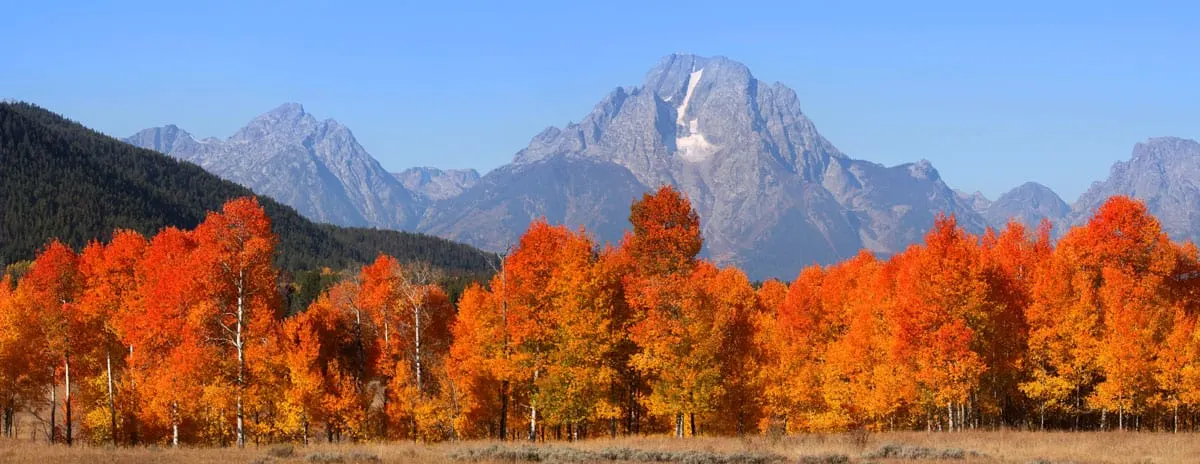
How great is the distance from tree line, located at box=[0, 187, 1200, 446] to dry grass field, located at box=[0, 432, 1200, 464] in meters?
6.08

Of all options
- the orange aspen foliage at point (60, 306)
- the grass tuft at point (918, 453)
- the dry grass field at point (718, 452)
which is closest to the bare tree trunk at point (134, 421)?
the orange aspen foliage at point (60, 306)

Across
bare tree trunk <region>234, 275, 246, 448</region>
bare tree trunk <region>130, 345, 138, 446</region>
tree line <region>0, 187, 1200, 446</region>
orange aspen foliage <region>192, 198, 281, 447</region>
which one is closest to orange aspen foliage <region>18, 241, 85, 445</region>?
tree line <region>0, 187, 1200, 446</region>

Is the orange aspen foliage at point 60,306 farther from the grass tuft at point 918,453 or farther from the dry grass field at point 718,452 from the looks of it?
the grass tuft at point 918,453

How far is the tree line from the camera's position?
150 feet

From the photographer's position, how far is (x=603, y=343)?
4684 cm

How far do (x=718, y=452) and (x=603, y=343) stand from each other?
1132cm

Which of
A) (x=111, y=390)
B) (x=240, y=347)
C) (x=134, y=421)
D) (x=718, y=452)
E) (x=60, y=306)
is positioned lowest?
(x=134, y=421)

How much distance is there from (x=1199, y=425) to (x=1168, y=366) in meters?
8.18

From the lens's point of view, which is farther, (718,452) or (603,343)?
(603,343)

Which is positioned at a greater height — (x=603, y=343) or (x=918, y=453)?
(x=603, y=343)

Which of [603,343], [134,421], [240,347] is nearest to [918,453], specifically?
[603,343]

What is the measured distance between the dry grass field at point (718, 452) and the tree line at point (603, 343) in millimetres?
6079

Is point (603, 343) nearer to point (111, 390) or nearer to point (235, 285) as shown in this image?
point (235, 285)

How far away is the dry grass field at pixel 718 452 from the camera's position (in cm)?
3369
